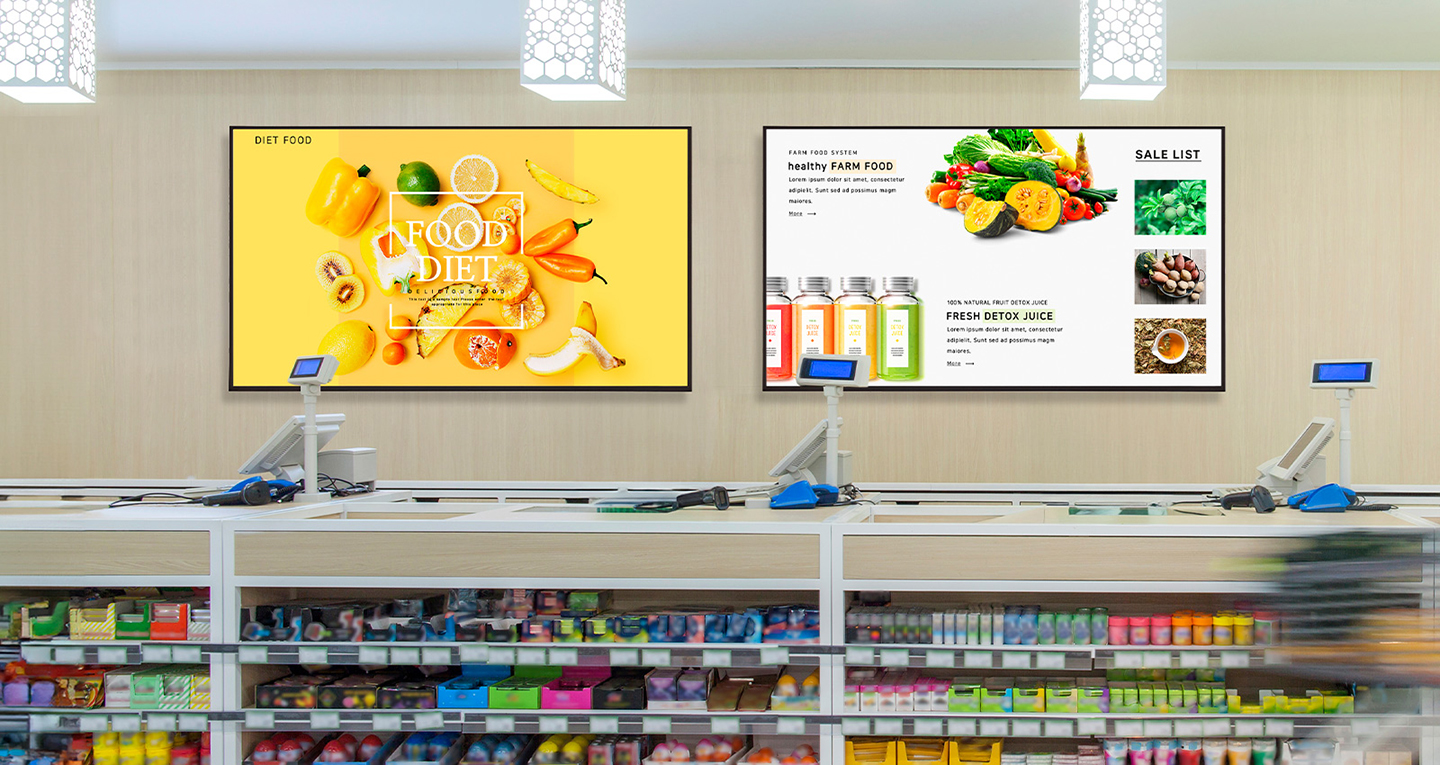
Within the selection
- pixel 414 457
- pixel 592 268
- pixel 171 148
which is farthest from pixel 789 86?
pixel 171 148

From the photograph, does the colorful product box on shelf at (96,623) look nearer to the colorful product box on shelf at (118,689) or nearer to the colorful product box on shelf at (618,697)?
the colorful product box on shelf at (118,689)

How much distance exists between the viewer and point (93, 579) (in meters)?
2.75

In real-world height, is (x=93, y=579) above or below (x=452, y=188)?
below

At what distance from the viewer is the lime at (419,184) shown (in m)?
4.63

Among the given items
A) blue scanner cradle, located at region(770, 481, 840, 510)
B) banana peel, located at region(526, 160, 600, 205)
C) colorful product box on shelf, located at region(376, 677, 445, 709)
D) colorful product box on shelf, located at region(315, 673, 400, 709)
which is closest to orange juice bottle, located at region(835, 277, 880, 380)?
banana peel, located at region(526, 160, 600, 205)

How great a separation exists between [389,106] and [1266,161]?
13.9ft

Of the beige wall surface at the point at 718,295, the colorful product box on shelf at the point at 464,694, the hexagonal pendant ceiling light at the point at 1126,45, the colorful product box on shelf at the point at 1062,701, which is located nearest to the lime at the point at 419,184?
the beige wall surface at the point at 718,295

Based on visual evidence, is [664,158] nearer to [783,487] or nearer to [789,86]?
[789,86]

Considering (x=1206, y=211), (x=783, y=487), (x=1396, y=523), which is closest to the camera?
(x=1396, y=523)

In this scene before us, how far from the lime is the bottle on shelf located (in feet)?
5.54

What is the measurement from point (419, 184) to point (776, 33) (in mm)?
1861

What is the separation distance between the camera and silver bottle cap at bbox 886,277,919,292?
4566 mm

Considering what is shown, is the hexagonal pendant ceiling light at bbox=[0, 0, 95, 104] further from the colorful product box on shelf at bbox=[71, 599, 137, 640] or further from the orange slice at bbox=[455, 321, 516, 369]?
the orange slice at bbox=[455, 321, 516, 369]

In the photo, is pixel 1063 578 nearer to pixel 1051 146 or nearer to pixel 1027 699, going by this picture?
pixel 1027 699
